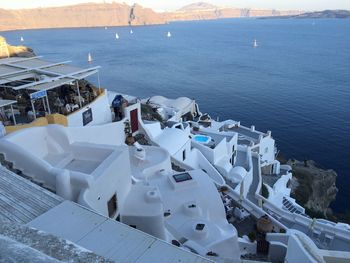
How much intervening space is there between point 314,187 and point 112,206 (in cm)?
3163

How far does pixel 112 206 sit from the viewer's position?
47.9 feet

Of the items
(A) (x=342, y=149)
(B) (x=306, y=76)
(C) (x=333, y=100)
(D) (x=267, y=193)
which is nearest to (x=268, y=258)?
(D) (x=267, y=193)

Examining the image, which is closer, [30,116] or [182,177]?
[30,116]

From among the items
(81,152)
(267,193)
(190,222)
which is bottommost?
(267,193)

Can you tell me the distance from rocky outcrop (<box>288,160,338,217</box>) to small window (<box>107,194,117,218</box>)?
2697 centimetres

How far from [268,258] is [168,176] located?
279 inches

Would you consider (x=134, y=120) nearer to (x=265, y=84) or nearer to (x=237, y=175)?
(x=237, y=175)

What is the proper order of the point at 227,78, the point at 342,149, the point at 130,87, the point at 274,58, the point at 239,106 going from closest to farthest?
the point at 342,149 → the point at 239,106 → the point at 130,87 → the point at 227,78 → the point at 274,58

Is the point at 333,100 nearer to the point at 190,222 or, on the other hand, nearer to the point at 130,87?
the point at 130,87

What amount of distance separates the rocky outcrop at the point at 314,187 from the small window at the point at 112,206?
88.5 ft

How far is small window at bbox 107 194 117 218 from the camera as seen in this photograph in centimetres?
1436

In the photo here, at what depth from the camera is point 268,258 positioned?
642 inches

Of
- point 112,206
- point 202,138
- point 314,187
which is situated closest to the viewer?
point 112,206

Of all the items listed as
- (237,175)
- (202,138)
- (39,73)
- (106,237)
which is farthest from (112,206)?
(202,138)
